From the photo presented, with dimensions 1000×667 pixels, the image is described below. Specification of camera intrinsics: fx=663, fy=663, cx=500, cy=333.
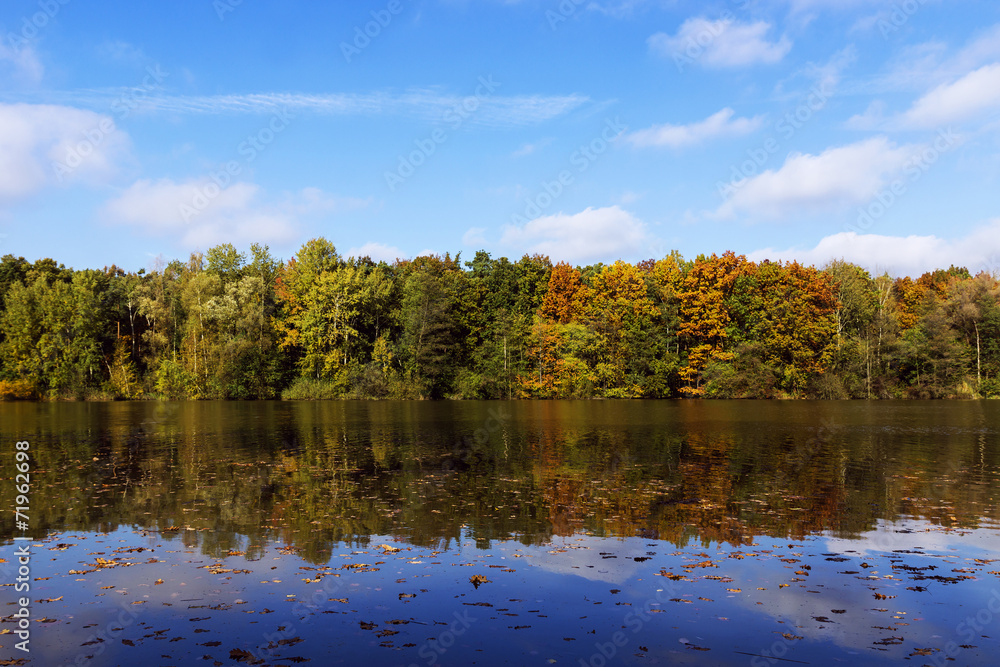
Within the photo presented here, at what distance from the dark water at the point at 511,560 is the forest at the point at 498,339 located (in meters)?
64.1

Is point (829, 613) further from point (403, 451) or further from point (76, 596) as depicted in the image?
point (403, 451)

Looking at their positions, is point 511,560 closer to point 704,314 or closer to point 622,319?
point 622,319

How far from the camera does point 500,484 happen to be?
1903cm

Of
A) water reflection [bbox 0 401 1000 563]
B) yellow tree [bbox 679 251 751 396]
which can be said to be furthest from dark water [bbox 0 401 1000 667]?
yellow tree [bbox 679 251 751 396]

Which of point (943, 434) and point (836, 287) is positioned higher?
point (836, 287)

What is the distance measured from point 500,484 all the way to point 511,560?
771cm

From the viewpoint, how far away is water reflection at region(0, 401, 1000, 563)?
44.9ft

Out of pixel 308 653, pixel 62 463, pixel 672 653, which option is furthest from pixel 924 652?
pixel 62 463

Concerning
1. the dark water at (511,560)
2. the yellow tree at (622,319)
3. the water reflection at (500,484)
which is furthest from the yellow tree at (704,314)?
the dark water at (511,560)

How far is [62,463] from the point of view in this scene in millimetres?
23625

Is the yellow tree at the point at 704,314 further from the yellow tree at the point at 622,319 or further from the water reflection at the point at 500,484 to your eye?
the water reflection at the point at 500,484

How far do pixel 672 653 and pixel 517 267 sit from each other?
9529 cm

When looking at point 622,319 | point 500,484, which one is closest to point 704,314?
point 622,319

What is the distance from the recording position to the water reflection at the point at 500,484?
13.7 meters
